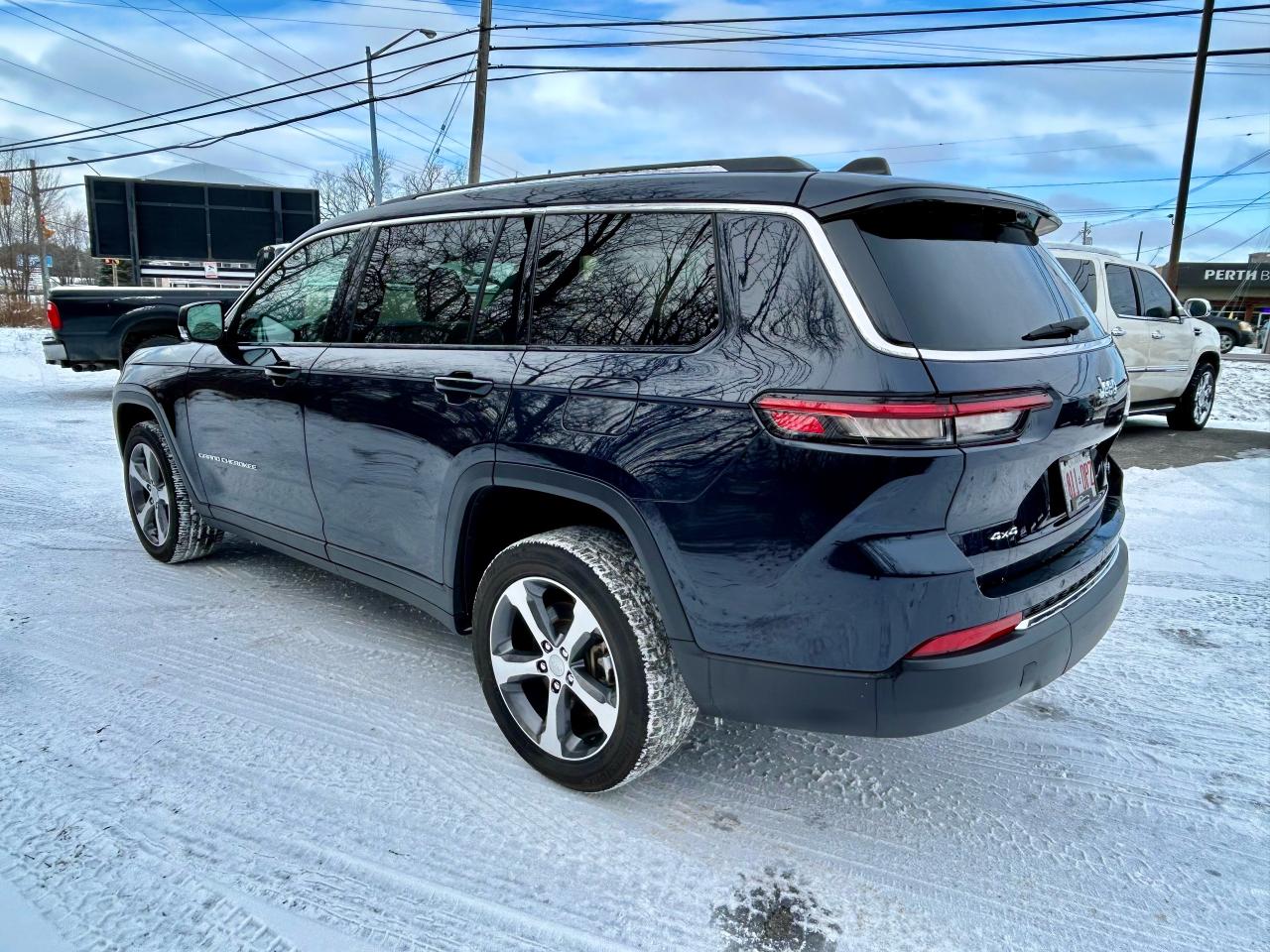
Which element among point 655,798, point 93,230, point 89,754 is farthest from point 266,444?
point 93,230

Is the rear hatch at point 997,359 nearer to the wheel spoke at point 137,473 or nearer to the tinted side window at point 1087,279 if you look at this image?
the wheel spoke at point 137,473

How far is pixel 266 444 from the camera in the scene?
3.65m

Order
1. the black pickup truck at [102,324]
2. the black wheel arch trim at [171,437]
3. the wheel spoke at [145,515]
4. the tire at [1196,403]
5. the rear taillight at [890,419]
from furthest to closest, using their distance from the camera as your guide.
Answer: the black pickup truck at [102,324], the tire at [1196,403], the wheel spoke at [145,515], the black wheel arch trim at [171,437], the rear taillight at [890,419]

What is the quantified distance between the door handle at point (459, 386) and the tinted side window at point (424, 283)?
0.53 feet

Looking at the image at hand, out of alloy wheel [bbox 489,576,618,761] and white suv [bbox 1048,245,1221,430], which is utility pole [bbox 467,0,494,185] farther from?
alloy wheel [bbox 489,576,618,761]

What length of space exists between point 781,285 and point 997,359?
0.58 m

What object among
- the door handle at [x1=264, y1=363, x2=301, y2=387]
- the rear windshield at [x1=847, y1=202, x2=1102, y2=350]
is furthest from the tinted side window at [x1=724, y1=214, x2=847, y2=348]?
the door handle at [x1=264, y1=363, x2=301, y2=387]

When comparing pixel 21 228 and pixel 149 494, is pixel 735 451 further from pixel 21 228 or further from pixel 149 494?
pixel 21 228

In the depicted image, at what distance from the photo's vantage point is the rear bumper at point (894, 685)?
2.02 metres

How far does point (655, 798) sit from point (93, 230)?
23958mm

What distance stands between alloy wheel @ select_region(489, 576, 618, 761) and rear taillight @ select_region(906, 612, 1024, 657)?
0.85m

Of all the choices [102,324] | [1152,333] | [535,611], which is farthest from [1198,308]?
[102,324]

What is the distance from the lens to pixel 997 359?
2111 mm

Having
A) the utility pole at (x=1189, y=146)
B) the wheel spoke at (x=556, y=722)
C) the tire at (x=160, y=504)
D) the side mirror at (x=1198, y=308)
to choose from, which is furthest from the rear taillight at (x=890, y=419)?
the utility pole at (x=1189, y=146)
